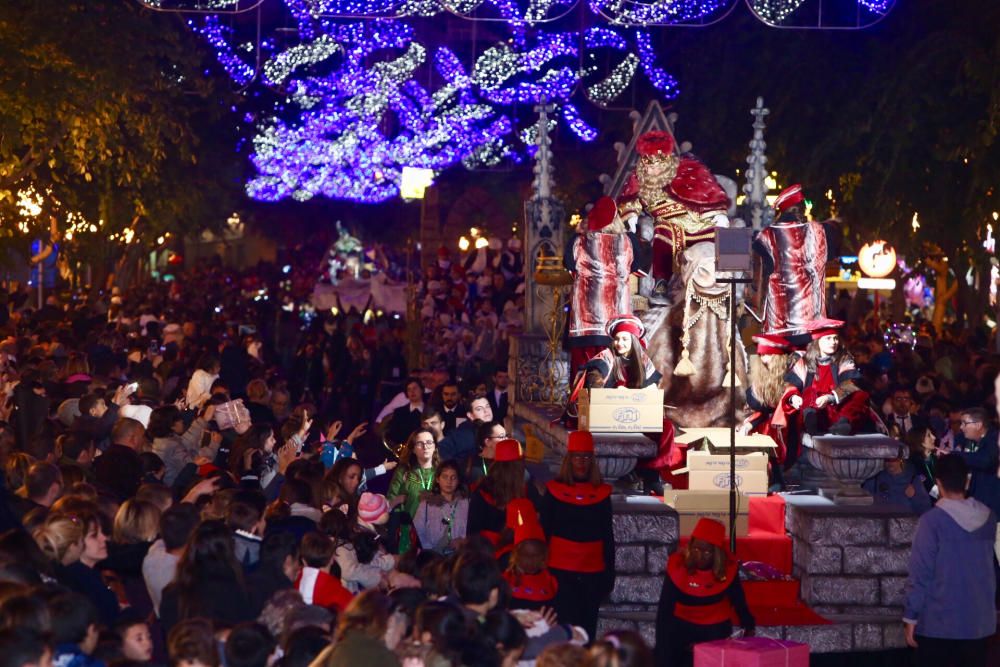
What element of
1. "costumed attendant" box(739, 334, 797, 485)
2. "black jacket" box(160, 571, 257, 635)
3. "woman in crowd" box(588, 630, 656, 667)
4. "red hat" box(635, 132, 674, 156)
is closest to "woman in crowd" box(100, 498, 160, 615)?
"black jacket" box(160, 571, 257, 635)

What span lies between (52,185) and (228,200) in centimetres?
1670

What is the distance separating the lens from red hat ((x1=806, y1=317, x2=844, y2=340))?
621 inches

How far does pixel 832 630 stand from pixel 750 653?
8.91ft

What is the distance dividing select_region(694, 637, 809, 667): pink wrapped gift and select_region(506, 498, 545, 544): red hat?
140cm

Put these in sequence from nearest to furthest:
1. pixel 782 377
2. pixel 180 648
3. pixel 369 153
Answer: pixel 180 648, pixel 782 377, pixel 369 153

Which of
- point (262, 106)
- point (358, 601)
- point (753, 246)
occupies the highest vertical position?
point (262, 106)

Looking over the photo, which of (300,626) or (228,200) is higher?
(228,200)

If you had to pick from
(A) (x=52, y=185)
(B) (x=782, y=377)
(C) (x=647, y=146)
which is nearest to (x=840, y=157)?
(C) (x=647, y=146)

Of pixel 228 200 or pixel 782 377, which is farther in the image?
pixel 228 200

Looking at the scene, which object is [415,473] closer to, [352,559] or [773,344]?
[352,559]

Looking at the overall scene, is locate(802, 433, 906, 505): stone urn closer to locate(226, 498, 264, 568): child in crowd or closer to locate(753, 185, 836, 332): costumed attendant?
locate(753, 185, 836, 332): costumed attendant

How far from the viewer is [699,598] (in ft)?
35.1

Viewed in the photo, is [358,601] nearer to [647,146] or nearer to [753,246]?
[753,246]

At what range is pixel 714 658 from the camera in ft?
34.1
